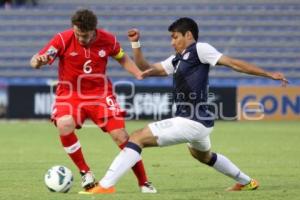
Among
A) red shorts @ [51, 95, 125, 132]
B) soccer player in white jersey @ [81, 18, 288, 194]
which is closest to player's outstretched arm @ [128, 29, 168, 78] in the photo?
soccer player in white jersey @ [81, 18, 288, 194]

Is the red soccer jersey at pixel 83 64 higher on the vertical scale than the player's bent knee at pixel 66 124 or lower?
higher

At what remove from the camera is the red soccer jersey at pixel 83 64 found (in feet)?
29.0

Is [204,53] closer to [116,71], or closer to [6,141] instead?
[6,141]

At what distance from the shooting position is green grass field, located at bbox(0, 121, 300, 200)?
27.1 ft

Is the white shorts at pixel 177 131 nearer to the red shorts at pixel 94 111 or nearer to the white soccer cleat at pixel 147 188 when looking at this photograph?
the white soccer cleat at pixel 147 188

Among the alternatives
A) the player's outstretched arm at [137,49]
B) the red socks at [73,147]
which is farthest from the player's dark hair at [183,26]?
the red socks at [73,147]

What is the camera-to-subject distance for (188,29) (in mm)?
8234

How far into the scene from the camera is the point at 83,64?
8.89 metres

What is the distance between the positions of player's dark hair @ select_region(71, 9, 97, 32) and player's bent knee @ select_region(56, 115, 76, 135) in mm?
974

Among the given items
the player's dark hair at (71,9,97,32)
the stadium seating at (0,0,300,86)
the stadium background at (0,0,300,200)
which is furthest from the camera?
the stadium seating at (0,0,300,86)

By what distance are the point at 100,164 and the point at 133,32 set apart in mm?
4199

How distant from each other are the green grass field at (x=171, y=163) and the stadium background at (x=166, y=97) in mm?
13

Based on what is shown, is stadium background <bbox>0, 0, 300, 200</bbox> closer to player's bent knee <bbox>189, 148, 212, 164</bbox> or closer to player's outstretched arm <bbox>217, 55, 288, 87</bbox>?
player's bent knee <bbox>189, 148, 212, 164</bbox>

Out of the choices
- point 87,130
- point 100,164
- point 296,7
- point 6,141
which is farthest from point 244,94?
point 100,164
